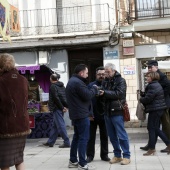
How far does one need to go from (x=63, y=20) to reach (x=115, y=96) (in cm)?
899

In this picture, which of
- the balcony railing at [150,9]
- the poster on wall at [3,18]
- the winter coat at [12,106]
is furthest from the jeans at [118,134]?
the balcony railing at [150,9]

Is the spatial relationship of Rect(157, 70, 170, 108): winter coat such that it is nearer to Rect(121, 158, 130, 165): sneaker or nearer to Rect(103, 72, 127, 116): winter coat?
Rect(103, 72, 127, 116): winter coat

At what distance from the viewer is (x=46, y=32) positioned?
48.6ft

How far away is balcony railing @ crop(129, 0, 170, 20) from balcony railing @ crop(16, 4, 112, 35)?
1082 mm

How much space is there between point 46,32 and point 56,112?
602 cm

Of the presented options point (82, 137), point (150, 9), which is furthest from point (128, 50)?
point (82, 137)

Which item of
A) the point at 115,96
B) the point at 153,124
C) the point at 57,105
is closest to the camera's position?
the point at 115,96

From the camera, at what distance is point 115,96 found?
6566 millimetres

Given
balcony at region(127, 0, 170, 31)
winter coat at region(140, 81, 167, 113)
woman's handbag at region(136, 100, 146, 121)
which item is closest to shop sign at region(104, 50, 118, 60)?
balcony at region(127, 0, 170, 31)

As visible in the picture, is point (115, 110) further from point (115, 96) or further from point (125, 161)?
point (125, 161)

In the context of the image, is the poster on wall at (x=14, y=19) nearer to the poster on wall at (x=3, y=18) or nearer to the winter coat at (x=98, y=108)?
the poster on wall at (x=3, y=18)

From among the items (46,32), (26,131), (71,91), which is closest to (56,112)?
(71,91)

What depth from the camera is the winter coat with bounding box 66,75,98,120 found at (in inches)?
245

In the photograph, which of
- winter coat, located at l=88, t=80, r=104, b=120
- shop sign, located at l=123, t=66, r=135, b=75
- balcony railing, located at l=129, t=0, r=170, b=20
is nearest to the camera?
winter coat, located at l=88, t=80, r=104, b=120
